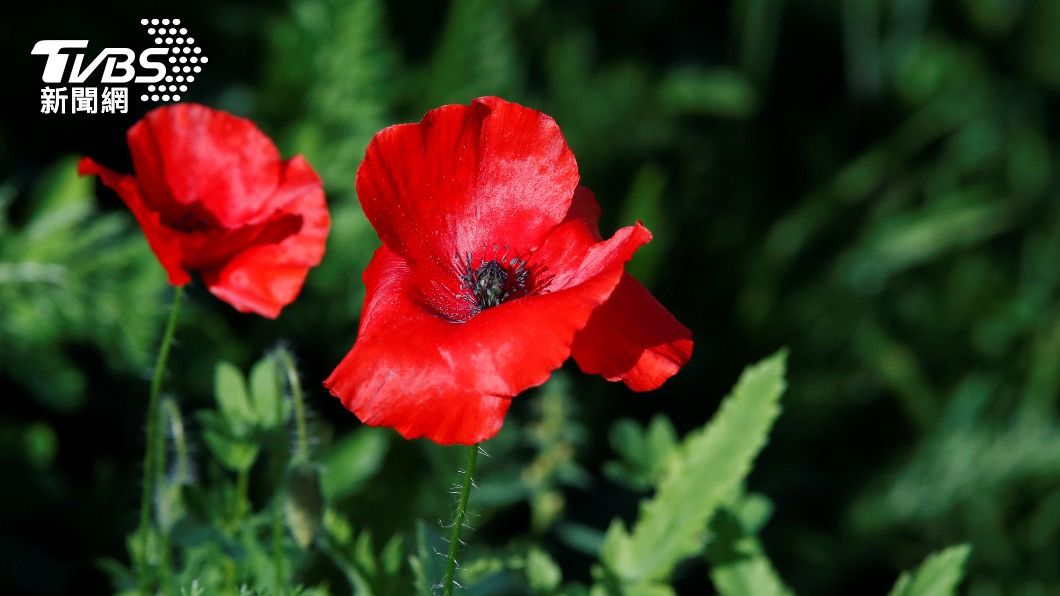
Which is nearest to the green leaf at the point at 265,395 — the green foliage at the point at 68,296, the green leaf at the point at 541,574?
the green leaf at the point at 541,574

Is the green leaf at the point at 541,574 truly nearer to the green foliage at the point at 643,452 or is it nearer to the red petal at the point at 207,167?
the green foliage at the point at 643,452

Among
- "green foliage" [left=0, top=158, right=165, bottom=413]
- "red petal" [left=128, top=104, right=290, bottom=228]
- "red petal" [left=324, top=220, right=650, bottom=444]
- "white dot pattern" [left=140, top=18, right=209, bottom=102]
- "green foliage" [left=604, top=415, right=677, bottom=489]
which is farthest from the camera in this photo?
"green foliage" [left=0, top=158, right=165, bottom=413]

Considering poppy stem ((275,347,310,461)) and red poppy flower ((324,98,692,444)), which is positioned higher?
red poppy flower ((324,98,692,444))

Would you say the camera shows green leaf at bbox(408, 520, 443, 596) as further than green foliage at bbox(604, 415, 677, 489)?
No

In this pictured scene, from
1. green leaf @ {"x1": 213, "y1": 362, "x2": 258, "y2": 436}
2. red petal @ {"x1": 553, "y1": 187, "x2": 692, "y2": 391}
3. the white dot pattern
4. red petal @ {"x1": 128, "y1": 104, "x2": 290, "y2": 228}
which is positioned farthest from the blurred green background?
red petal @ {"x1": 553, "y1": 187, "x2": 692, "y2": 391}

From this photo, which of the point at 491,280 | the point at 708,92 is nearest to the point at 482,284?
the point at 491,280

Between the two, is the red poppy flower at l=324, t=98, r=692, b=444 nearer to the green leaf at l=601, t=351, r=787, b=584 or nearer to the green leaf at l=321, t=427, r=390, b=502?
the green leaf at l=601, t=351, r=787, b=584

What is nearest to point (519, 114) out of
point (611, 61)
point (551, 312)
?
point (551, 312)
